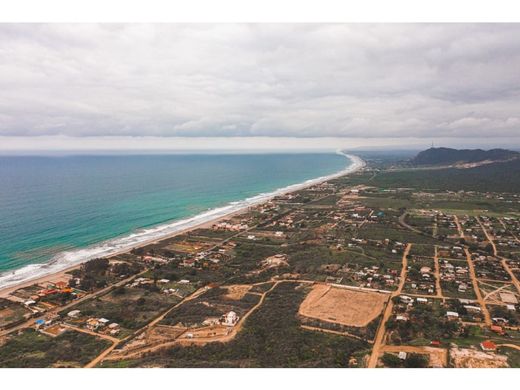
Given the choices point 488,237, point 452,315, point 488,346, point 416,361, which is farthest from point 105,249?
point 488,237

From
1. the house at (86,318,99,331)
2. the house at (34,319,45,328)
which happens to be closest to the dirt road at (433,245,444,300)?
the house at (86,318,99,331)

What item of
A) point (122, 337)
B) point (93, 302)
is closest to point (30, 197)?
point (93, 302)

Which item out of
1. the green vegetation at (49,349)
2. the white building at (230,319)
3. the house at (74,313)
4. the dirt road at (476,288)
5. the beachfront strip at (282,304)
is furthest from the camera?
the house at (74,313)

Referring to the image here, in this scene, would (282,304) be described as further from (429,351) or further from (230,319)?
(429,351)

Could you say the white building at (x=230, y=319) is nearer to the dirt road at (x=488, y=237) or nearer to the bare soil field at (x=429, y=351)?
the bare soil field at (x=429, y=351)

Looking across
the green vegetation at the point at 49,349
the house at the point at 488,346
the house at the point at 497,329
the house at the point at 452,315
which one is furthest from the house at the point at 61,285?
the house at the point at 497,329

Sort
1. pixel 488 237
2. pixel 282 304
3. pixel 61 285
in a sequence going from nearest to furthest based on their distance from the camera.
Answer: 1. pixel 282 304
2. pixel 61 285
3. pixel 488 237
